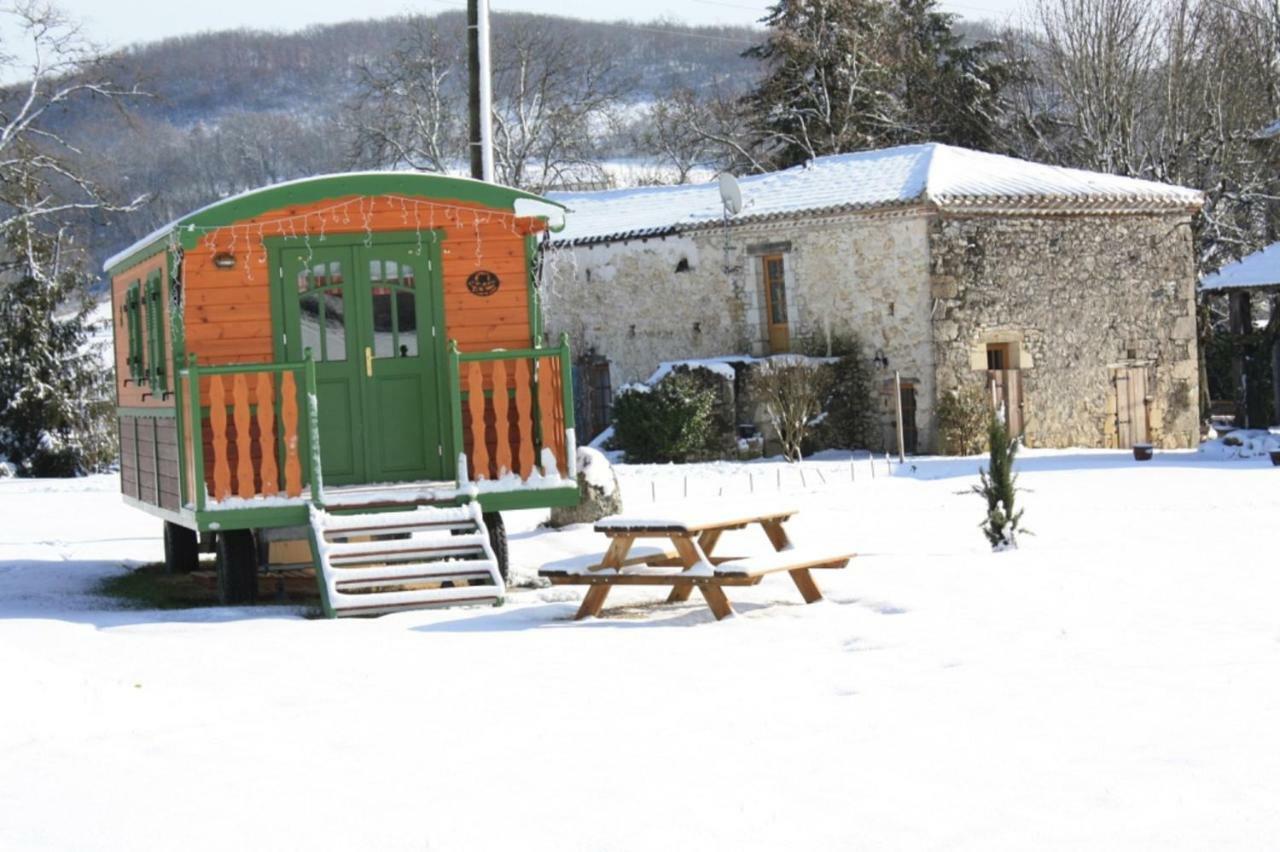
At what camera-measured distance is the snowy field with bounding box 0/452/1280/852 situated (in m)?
5.02

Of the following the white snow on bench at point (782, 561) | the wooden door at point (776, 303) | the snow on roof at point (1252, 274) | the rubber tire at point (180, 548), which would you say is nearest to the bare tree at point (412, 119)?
the wooden door at point (776, 303)

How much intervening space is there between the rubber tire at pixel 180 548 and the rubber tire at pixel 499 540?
303 cm

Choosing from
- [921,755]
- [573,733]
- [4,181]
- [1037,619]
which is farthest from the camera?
[4,181]

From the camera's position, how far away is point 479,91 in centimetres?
1528

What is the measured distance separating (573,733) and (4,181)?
28.2 m

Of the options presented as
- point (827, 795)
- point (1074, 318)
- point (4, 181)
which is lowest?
point (827, 795)

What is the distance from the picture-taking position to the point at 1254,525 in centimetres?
1225

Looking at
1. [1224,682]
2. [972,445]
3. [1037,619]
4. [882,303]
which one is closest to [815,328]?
[882,303]

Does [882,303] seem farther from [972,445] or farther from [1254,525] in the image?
[1254,525]

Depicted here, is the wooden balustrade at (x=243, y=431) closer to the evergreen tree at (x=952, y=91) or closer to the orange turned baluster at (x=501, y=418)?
the orange turned baluster at (x=501, y=418)

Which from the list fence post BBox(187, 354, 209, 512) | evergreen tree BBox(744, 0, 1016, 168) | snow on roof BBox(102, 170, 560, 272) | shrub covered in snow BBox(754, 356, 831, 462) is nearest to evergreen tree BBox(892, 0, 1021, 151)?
evergreen tree BBox(744, 0, 1016, 168)

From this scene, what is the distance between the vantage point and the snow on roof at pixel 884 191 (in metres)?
24.2

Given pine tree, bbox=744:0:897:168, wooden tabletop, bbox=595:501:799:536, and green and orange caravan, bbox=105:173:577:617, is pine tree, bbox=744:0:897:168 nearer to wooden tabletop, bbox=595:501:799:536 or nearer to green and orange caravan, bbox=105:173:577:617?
green and orange caravan, bbox=105:173:577:617

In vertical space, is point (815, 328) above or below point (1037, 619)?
above
